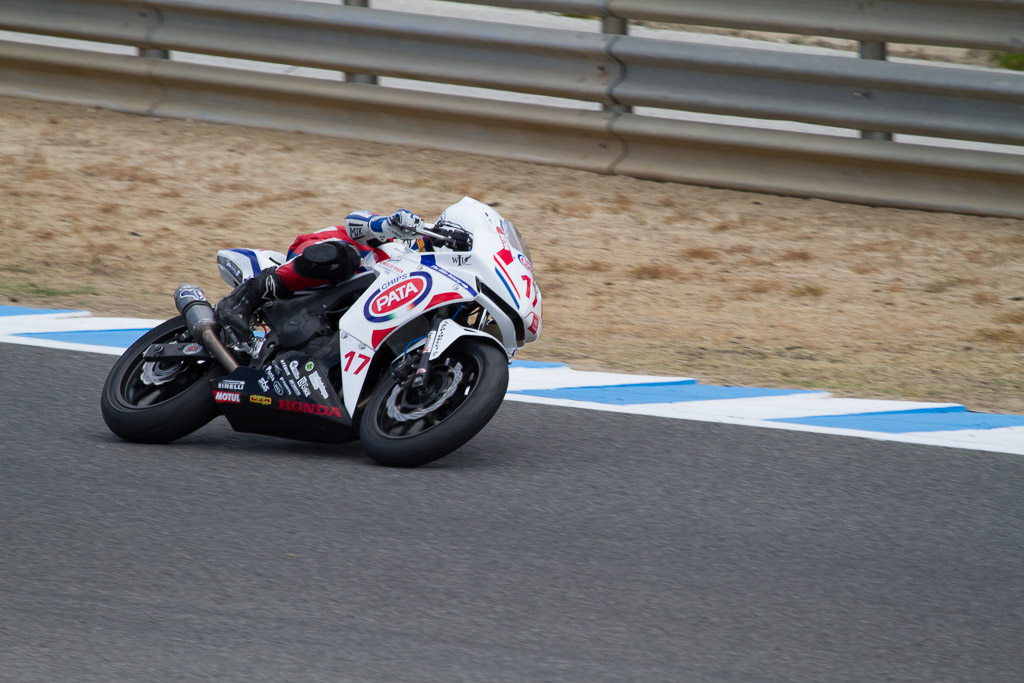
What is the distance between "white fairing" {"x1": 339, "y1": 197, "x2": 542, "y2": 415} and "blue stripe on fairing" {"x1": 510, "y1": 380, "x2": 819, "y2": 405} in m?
1.10

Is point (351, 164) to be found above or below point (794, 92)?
below

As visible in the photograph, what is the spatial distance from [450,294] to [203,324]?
968mm

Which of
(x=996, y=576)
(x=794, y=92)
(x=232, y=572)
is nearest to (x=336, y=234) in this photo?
(x=232, y=572)

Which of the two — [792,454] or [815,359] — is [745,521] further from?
[815,359]

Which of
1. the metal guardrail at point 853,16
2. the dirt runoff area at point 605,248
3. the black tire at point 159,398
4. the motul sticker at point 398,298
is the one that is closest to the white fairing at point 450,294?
the motul sticker at point 398,298

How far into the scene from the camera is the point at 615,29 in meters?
9.58

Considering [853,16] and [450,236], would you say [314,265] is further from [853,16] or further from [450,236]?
[853,16]

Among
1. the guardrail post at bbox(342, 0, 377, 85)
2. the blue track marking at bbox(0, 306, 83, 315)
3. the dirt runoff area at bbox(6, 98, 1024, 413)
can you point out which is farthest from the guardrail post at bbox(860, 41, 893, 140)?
the blue track marking at bbox(0, 306, 83, 315)

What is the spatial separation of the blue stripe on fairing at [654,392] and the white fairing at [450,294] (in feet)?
3.61

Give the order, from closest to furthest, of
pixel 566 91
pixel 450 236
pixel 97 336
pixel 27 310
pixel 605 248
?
→ pixel 450 236 < pixel 97 336 < pixel 27 310 < pixel 605 248 < pixel 566 91

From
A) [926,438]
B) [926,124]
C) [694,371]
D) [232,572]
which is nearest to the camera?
[232,572]

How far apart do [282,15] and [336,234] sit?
17.1 feet

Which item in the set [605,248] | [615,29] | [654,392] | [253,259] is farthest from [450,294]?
[615,29]

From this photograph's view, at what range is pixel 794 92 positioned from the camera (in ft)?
29.5
